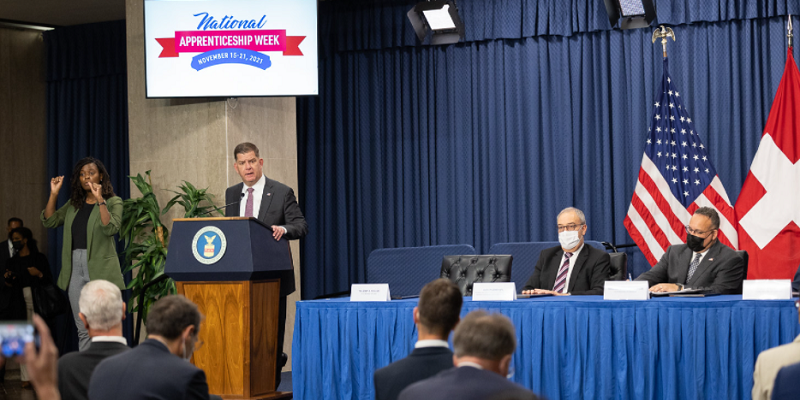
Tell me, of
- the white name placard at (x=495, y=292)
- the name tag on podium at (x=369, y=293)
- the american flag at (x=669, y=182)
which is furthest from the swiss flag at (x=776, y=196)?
the name tag on podium at (x=369, y=293)

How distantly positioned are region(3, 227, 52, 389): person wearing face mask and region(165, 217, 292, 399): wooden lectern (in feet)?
10.0

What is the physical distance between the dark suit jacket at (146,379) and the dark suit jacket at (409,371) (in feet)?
1.54

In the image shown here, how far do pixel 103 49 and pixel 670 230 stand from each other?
5.63m

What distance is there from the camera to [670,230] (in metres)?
6.23

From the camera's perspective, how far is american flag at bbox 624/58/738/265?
6.21m

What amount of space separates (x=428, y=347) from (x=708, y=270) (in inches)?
104

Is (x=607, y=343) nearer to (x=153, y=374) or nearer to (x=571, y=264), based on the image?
(x=571, y=264)

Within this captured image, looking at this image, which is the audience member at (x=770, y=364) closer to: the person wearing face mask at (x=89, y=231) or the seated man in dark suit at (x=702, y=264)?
the seated man in dark suit at (x=702, y=264)

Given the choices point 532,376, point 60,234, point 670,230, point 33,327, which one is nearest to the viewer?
point 33,327

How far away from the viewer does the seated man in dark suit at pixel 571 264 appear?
479 cm

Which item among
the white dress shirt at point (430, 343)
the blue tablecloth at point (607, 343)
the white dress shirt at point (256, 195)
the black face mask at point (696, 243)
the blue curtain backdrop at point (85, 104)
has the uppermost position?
the blue curtain backdrop at point (85, 104)

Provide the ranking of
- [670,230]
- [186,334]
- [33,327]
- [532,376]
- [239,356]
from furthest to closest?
[670,230], [239,356], [532,376], [186,334], [33,327]

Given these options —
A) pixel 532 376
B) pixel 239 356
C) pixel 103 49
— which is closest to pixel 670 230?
pixel 532 376

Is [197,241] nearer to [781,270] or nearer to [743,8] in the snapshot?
[781,270]
